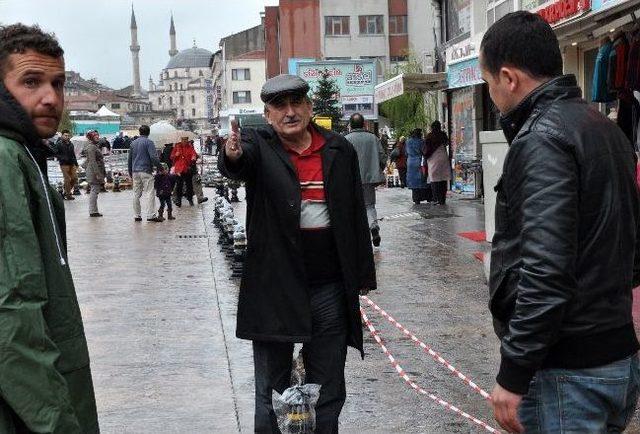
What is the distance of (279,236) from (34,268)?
1.77m

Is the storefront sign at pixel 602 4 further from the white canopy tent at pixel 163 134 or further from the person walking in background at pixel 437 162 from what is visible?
the white canopy tent at pixel 163 134

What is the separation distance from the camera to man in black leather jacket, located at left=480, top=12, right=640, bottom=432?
2.54m

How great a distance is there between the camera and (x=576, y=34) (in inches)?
510

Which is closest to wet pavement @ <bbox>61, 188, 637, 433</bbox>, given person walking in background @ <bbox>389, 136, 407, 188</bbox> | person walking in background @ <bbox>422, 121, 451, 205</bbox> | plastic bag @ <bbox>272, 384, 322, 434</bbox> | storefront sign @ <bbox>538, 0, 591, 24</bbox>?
plastic bag @ <bbox>272, 384, 322, 434</bbox>

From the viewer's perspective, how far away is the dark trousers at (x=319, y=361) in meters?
4.34

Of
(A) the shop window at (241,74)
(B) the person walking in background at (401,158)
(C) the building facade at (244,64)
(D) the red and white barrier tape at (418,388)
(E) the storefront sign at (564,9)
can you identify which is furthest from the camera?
(A) the shop window at (241,74)

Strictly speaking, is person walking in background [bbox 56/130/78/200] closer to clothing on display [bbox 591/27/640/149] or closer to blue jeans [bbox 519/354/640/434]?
clothing on display [bbox 591/27/640/149]

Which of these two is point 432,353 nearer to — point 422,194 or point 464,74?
point 464,74

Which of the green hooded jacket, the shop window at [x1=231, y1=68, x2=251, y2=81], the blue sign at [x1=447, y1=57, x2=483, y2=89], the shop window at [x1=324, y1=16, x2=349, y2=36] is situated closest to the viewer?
the green hooded jacket

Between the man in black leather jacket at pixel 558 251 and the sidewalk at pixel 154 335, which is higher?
the man in black leather jacket at pixel 558 251

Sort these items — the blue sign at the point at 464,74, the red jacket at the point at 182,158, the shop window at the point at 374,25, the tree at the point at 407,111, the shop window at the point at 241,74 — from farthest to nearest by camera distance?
the shop window at the point at 241,74
the shop window at the point at 374,25
the tree at the point at 407,111
the red jacket at the point at 182,158
the blue sign at the point at 464,74

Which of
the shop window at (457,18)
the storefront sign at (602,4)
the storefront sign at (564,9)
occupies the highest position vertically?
the shop window at (457,18)

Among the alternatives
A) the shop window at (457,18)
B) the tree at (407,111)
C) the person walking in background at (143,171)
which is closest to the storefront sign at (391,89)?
the shop window at (457,18)

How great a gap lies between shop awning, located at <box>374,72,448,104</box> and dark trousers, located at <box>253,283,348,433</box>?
1739 cm
